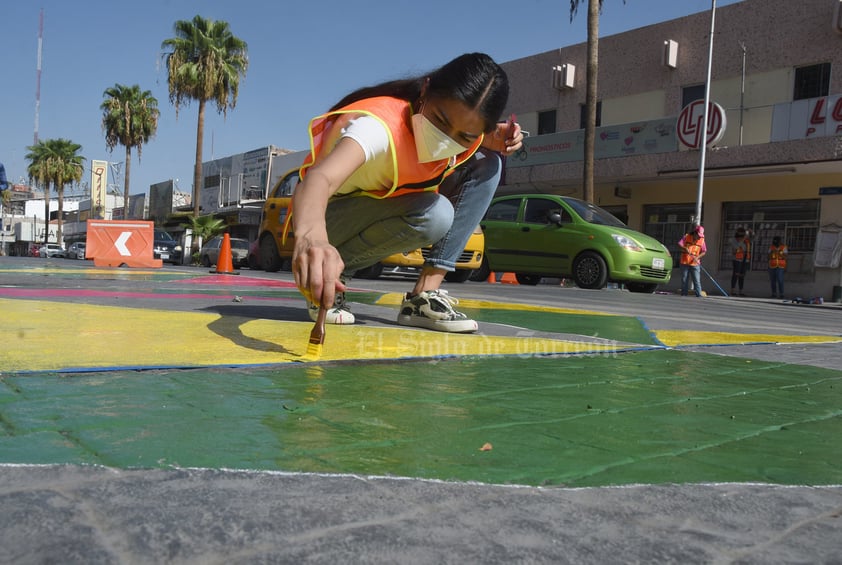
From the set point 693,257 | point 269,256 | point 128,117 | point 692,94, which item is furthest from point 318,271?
point 128,117

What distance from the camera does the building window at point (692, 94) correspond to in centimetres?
2048

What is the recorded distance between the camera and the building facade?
17.6m

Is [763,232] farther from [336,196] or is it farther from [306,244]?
[306,244]

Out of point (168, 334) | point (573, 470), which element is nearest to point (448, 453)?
point (573, 470)

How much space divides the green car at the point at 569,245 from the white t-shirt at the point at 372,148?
916 cm

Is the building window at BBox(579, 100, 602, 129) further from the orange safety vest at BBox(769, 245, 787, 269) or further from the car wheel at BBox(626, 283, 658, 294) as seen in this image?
the car wheel at BBox(626, 283, 658, 294)

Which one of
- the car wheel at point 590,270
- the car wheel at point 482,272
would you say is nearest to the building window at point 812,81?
the car wheel at point 590,270

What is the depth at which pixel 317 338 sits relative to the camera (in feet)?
7.72

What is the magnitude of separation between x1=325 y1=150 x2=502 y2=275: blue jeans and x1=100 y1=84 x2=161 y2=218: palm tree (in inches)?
1770

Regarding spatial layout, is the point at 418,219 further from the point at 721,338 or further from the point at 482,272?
the point at 482,272

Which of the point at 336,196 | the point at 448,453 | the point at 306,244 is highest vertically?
the point at 336,196

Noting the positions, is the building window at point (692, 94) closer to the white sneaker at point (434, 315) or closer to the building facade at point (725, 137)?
the building facade at point (725, 137)

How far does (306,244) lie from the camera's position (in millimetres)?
1861

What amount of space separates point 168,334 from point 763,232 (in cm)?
1941
